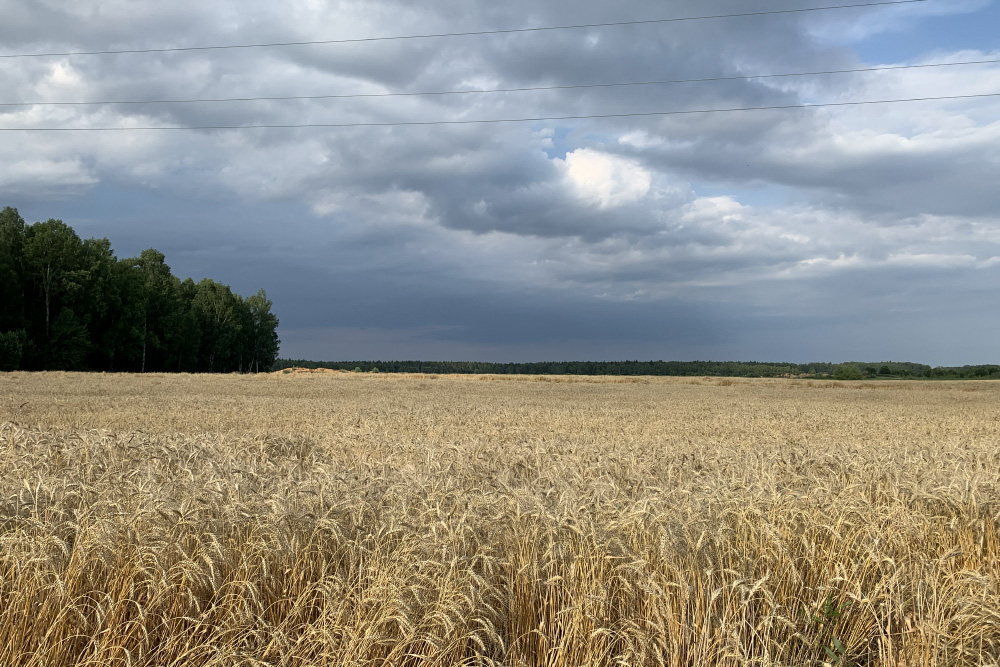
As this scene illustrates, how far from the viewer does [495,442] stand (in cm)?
1060

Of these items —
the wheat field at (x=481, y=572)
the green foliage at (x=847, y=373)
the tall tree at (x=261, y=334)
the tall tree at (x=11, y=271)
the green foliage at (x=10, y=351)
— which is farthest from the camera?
the tall tree at (x=261, y=334)

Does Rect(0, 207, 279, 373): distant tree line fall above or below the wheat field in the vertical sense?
above

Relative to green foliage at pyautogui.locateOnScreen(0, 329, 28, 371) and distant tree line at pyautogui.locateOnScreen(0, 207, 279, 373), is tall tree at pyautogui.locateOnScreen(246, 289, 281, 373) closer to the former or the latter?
distant tree line at pyautogui.locateOnScreen(0, 207, 279, 373)

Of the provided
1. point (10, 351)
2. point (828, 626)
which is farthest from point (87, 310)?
point (828, 626)

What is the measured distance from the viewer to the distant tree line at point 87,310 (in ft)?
197

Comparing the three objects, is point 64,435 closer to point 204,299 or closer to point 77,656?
point 77,656

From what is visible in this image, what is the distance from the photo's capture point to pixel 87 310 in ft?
214

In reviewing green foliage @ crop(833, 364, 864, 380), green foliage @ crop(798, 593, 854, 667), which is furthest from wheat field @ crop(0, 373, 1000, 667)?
green foliage @ crop(833, 364, 864, 380)

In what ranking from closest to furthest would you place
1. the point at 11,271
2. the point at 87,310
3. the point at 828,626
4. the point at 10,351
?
the point at 828,626 → the point at 10,351 → the point at 11,271 → the point at 87,310

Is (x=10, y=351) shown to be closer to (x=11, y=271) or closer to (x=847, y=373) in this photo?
(x=11, y=271)

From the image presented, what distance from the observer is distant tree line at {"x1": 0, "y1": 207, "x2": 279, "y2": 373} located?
6015cm

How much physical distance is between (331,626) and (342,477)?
2546mm

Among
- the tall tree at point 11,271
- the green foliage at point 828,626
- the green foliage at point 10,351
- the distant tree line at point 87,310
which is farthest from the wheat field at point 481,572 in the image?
the tall tree at point 11,271

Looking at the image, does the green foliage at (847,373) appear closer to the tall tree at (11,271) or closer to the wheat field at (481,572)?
the wheat field at (481,572)
